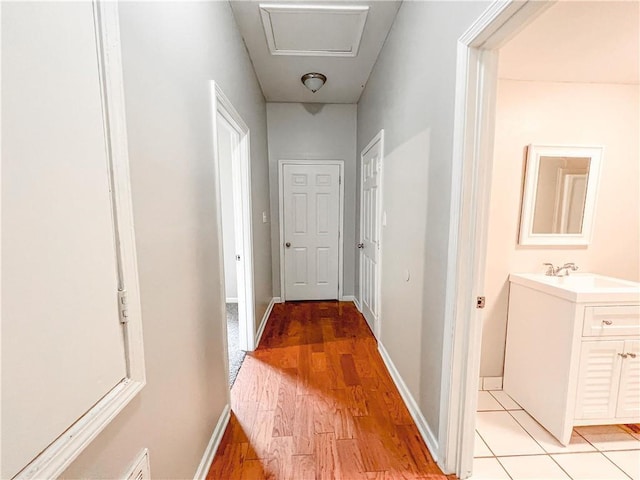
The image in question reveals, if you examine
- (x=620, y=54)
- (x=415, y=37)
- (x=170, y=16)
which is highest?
(x=415, y=37)

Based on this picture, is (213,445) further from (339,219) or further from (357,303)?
(339,219)

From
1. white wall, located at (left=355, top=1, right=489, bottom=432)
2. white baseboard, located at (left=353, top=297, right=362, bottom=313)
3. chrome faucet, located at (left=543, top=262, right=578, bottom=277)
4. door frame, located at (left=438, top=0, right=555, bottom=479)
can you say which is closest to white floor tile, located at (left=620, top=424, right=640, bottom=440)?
chrome faucet, located at (left=543, top=262, right=578, bottom=277)

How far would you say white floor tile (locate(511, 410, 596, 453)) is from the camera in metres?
1.54

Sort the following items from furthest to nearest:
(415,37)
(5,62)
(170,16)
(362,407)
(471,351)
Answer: (362,407), (415,37), (471,351), (170,16), (5,62)

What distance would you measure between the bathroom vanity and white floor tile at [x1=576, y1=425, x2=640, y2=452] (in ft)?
0.36

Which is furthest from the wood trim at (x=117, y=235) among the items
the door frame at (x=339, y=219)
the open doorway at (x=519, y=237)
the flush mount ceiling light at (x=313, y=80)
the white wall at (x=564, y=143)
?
the door frame at (x=339, y=219)

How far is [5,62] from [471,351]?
1.67 m

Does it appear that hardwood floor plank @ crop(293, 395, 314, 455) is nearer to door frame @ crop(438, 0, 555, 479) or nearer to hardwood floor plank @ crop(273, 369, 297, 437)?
hardwood floor plank @ crop(273, 369, 297, 437)

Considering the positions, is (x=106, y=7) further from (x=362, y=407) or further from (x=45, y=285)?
(x=362, y=407)

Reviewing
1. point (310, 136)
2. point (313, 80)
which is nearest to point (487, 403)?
point (313, 80)

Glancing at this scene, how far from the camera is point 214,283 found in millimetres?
1540

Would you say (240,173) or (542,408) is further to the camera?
(240,173)

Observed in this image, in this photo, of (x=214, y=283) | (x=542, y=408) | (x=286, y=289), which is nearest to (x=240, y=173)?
(x=214, y=283)

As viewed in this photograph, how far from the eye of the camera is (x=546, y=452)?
1.53m
